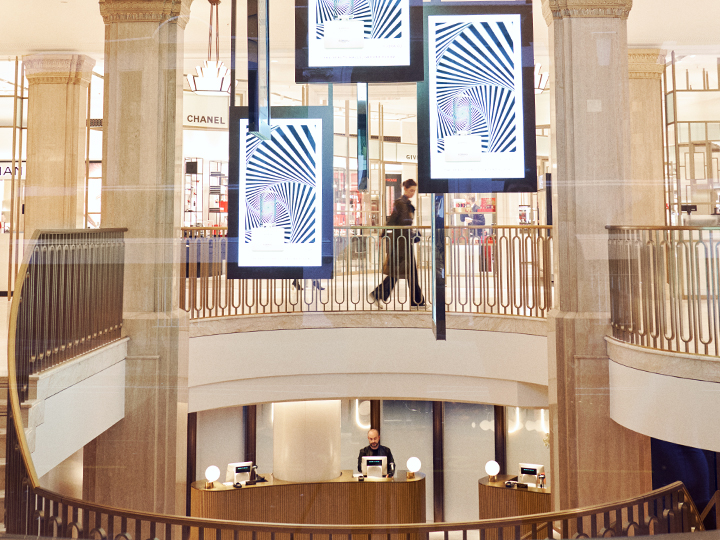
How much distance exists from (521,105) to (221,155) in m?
2.07

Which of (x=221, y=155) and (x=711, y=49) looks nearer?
(x=221, y=155)

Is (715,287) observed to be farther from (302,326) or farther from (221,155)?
(221,155)

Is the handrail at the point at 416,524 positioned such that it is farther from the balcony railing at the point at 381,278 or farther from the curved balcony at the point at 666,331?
the balcony railing at the point at 381,278

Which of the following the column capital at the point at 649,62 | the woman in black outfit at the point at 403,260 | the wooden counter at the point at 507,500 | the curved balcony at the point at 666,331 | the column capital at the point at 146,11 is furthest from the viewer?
the wooden counter at the point at 507,500

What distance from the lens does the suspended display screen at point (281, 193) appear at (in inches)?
142

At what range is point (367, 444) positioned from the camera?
538 cm

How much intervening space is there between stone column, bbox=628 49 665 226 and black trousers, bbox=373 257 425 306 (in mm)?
1580

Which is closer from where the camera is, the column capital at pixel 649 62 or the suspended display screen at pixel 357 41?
the suspended display screen at pixel 357 41

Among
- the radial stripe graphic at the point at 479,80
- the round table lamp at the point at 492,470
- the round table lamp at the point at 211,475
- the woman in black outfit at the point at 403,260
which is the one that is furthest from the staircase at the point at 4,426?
the round table lamp at the point at 492,470

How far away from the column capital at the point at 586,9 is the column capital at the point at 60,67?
3.79 meters

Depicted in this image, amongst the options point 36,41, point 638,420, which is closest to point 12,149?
point 36,41

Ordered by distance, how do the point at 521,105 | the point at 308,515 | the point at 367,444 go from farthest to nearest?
the point at 367,444, the point at 308,515, the point at 521,105

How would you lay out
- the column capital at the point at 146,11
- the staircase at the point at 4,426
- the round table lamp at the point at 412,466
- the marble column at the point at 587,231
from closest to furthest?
the staircase at the point at 4,426, the marble column at the point at 587,231, the column capital at the point at 146,11, the round table lamp at the point at 412,466

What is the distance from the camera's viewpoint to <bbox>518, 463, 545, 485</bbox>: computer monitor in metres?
5.22
